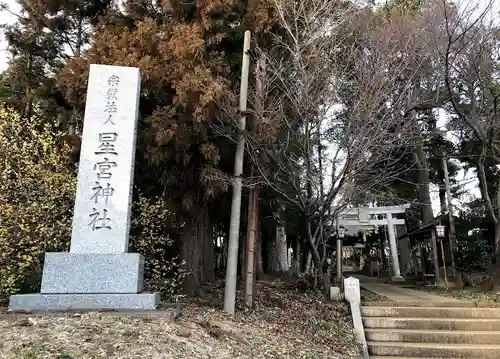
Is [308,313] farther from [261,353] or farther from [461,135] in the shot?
[461,135]

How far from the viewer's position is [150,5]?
8.71 m

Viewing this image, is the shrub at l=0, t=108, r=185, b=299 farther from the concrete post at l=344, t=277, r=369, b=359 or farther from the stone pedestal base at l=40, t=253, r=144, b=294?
the concrete post at l=344, t=277, r=369, b=359

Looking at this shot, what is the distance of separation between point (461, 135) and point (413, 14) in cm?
544

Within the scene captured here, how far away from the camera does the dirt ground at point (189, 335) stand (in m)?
3.84

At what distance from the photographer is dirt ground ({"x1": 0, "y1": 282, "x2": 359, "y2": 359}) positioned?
12.6 ft

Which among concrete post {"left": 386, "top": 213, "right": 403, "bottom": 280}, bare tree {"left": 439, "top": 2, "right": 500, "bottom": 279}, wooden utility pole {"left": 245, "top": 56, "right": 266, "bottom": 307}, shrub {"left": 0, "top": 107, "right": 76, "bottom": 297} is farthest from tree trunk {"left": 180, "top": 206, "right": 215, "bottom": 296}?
concrete post {"left": 386, "top": 213, "right": 403, "bottom": 280}

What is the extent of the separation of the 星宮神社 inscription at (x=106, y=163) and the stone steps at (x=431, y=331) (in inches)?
172

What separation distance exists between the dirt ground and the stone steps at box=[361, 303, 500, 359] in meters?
0.48

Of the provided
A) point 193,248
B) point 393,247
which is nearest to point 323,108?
point 193,248

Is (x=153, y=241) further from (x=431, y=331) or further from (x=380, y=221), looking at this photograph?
(x=380, y=221)

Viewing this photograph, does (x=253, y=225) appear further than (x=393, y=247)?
No

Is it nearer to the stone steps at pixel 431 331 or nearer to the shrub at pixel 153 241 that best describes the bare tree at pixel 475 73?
the stone steps at pixel 431 331

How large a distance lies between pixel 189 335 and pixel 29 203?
354cm

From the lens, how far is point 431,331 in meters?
6.91
